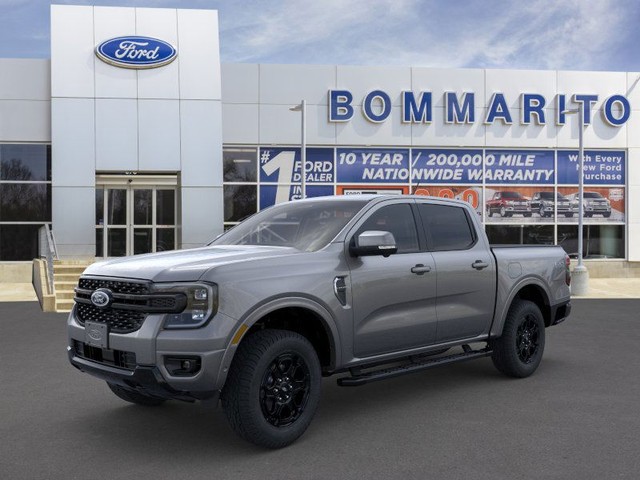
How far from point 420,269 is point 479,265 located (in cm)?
98

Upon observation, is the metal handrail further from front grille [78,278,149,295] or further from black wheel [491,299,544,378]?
black wheel [491,299,544,378]

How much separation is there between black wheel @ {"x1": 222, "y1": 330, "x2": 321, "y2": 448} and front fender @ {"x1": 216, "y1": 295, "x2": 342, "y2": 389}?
13 cm

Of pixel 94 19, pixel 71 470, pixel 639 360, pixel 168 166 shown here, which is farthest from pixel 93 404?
pixel 94 19

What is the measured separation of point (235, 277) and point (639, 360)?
6002mm

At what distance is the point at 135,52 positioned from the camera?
19500 millimetres

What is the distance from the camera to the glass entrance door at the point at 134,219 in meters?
21.2

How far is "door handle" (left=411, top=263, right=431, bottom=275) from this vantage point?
19.3 feet

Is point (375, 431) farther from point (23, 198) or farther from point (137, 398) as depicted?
point (23, 198)

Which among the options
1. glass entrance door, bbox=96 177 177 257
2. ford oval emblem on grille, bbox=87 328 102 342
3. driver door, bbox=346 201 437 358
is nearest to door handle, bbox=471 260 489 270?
driver door, bbox=346 201 437 358

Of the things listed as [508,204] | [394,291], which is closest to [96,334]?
[394,291]

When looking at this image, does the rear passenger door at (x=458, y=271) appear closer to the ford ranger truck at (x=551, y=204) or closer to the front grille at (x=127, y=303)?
the front grille at (x=127, y=303)

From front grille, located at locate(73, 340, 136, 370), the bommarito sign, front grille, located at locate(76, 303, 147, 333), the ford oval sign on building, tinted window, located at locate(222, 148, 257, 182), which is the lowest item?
front grille, located at locate(73, 340, 136, 370)

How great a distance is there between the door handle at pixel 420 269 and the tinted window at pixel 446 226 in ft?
1.16

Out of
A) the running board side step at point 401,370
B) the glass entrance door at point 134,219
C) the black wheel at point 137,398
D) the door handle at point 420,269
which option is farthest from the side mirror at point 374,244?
the glass entrance door at point 134,219
